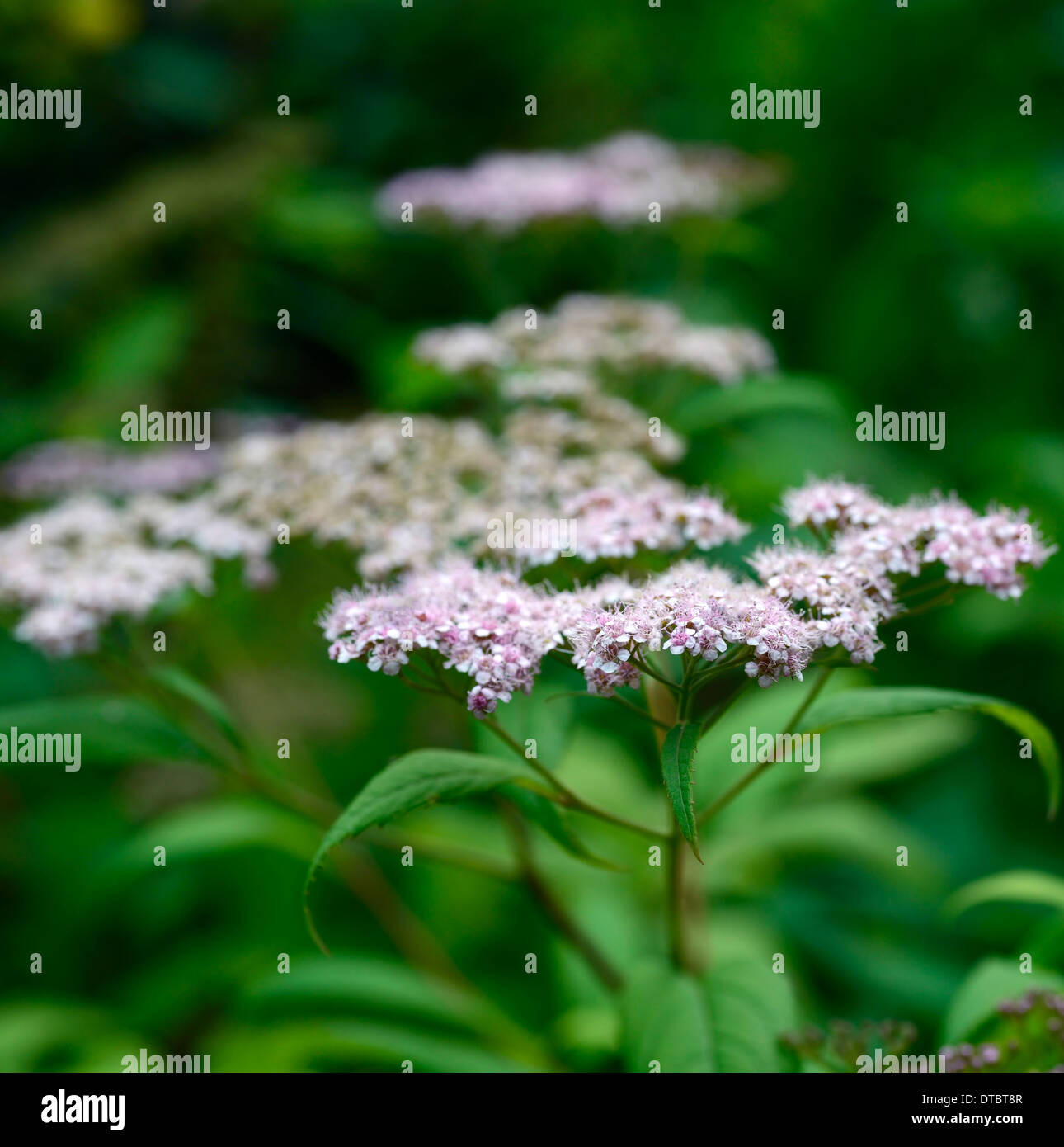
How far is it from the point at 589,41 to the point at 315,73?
1665 mm

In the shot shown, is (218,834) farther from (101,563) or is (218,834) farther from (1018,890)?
(1018,890)

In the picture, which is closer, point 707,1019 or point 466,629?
point 466,629

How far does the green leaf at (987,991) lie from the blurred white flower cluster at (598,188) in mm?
2345

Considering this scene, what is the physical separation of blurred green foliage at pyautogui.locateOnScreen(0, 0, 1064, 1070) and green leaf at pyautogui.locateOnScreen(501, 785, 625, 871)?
0.22 meters

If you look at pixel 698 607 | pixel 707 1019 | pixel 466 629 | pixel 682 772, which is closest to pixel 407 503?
pixel 466 629

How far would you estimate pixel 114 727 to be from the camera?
90.8 inches

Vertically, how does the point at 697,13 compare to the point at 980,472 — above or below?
above

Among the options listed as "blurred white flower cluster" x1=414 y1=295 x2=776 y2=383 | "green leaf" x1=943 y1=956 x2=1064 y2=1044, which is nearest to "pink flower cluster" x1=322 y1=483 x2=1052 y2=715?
"green leaf" x1=943 y1=956 x2=1064 y2=1044

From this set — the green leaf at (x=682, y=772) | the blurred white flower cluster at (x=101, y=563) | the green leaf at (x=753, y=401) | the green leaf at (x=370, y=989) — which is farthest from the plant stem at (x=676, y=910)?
the green leaf at (x=753, y=401)

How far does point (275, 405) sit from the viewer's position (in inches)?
207

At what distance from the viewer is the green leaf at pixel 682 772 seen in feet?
4.45

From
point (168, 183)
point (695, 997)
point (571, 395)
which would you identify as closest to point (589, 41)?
point (168, 183)

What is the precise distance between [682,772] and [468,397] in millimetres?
2936
